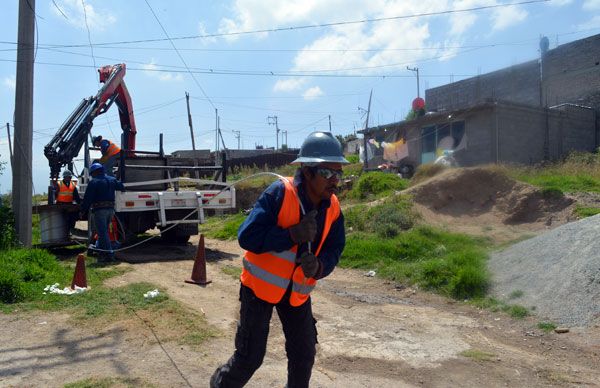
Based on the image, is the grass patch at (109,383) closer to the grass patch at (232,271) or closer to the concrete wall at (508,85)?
the grass patch at (232,271)

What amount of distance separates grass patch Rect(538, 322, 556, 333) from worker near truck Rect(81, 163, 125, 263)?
6826 mm

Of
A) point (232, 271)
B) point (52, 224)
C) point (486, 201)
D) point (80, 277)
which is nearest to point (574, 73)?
point (486, 201)

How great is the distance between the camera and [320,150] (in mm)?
3131

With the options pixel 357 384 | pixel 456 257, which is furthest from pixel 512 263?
pixel 357 384

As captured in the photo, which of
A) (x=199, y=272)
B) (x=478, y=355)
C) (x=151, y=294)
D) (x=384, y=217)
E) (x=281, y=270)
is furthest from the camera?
(x=384, y=217)

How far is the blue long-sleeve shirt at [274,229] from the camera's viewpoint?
114 inches

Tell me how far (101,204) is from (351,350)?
6043 millimetres

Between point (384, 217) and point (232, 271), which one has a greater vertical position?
point (384, 217)

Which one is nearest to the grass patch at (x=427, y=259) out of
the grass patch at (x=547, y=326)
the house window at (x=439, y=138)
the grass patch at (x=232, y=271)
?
the grass patch at (x=547, y=326)

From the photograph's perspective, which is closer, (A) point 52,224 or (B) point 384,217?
(A) point 52,224

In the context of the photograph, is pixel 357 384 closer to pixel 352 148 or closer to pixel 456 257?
pixel 456 257

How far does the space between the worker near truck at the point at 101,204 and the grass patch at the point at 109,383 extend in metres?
5.55

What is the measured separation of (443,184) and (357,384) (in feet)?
37.2

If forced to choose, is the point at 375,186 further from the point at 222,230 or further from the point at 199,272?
the point at 199,272
